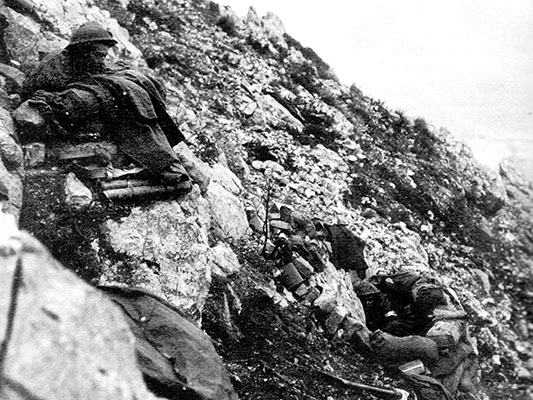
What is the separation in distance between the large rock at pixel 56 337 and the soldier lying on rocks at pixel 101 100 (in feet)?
3.47

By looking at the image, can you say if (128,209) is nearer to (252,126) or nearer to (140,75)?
(140,75)

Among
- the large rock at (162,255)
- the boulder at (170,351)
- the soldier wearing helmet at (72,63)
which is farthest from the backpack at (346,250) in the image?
the soldier wearing helmet at (72,63)

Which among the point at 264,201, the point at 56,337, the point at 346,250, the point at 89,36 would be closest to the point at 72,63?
the point at 89,36

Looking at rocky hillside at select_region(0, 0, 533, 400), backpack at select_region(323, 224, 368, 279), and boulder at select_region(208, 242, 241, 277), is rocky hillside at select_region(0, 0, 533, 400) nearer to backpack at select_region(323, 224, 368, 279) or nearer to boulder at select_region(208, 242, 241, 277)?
boulder at select_region(208, 242, 241, 277)

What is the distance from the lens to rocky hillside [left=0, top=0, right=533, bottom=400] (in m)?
3.00

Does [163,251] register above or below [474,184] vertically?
below

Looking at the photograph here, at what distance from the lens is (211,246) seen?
3941 millimetres

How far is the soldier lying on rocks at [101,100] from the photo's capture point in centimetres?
322

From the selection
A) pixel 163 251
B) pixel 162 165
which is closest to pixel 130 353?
pixel 163 251

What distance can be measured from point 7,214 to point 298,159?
5281 millimetres

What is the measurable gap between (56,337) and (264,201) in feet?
11.7

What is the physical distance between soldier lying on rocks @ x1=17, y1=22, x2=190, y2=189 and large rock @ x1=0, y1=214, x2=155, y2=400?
1.06 meters

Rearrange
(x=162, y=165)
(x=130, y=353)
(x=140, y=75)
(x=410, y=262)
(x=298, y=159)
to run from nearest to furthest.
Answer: (x=130, y=353) → (x=162, y=165) → (x=140, y=75) → (x=410, y=262) → (x=298, y=159)

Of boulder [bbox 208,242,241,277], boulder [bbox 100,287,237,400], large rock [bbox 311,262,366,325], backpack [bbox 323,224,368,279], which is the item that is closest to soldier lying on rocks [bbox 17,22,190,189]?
boulder [bbox 208,242,241,277]
